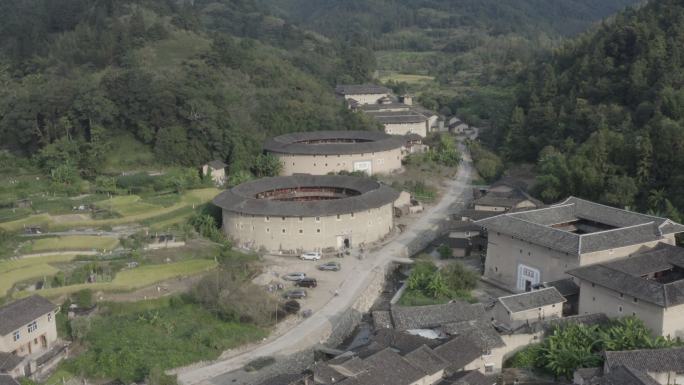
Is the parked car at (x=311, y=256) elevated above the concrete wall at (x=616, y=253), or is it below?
below

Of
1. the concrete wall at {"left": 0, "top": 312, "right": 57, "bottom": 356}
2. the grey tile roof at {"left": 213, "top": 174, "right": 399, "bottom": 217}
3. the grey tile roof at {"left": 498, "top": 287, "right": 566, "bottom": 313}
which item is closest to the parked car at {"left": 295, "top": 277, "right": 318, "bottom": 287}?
the grey tile roof at {"left": 213, "top": 174, "right": 399, "bottom": 217}

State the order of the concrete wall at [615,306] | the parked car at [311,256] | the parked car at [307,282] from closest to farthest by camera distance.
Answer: the concrete wall at [615,306] < the parked car at [307,282] < the parked car at [311,256]

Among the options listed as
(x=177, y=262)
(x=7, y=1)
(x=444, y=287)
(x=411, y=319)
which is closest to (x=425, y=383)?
(x=411, y=319)

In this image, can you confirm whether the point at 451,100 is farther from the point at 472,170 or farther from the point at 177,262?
the point at 177,262

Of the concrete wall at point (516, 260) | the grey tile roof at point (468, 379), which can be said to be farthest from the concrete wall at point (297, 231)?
the grey tile roof at point (468, 379)

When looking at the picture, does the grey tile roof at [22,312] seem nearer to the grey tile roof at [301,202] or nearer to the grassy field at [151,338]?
the grassy field at [151,338]

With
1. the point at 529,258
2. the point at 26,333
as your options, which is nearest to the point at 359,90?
the point at 529,258
